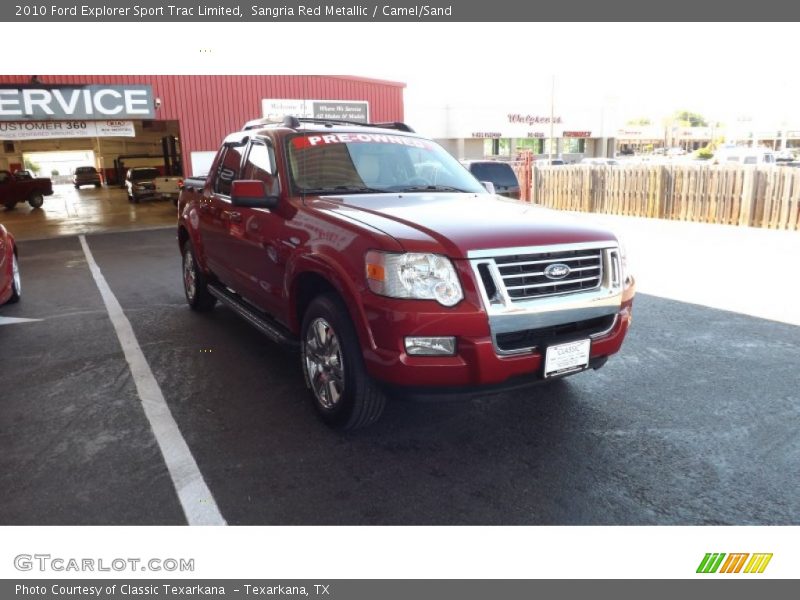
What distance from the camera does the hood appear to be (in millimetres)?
3160

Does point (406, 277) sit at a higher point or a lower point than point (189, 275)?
higher

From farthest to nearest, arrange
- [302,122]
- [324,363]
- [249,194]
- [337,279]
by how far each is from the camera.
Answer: [302,122]
[249,194]
[324,363]
[337,279]

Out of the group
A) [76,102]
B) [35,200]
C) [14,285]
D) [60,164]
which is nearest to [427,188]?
[14,285]

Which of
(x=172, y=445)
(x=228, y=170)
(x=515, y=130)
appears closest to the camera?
(x=172, y=445)

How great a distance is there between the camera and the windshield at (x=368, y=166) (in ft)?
14.2

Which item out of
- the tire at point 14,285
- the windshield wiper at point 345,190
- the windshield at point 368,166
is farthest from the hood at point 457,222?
the tire at point 14,285

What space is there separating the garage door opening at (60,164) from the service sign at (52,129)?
53.0 meters

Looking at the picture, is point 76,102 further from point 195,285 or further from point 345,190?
point 345,190

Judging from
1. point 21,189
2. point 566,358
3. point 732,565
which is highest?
point 21,189

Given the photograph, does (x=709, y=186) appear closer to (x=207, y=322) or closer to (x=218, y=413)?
(x=207, y=322)

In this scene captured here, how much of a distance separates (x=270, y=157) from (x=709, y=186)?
43.0 feet

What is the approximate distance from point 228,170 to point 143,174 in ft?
81.3

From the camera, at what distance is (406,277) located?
3.13 meters

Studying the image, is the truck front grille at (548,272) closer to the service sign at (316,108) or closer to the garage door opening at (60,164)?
the service sign at (316,108)
